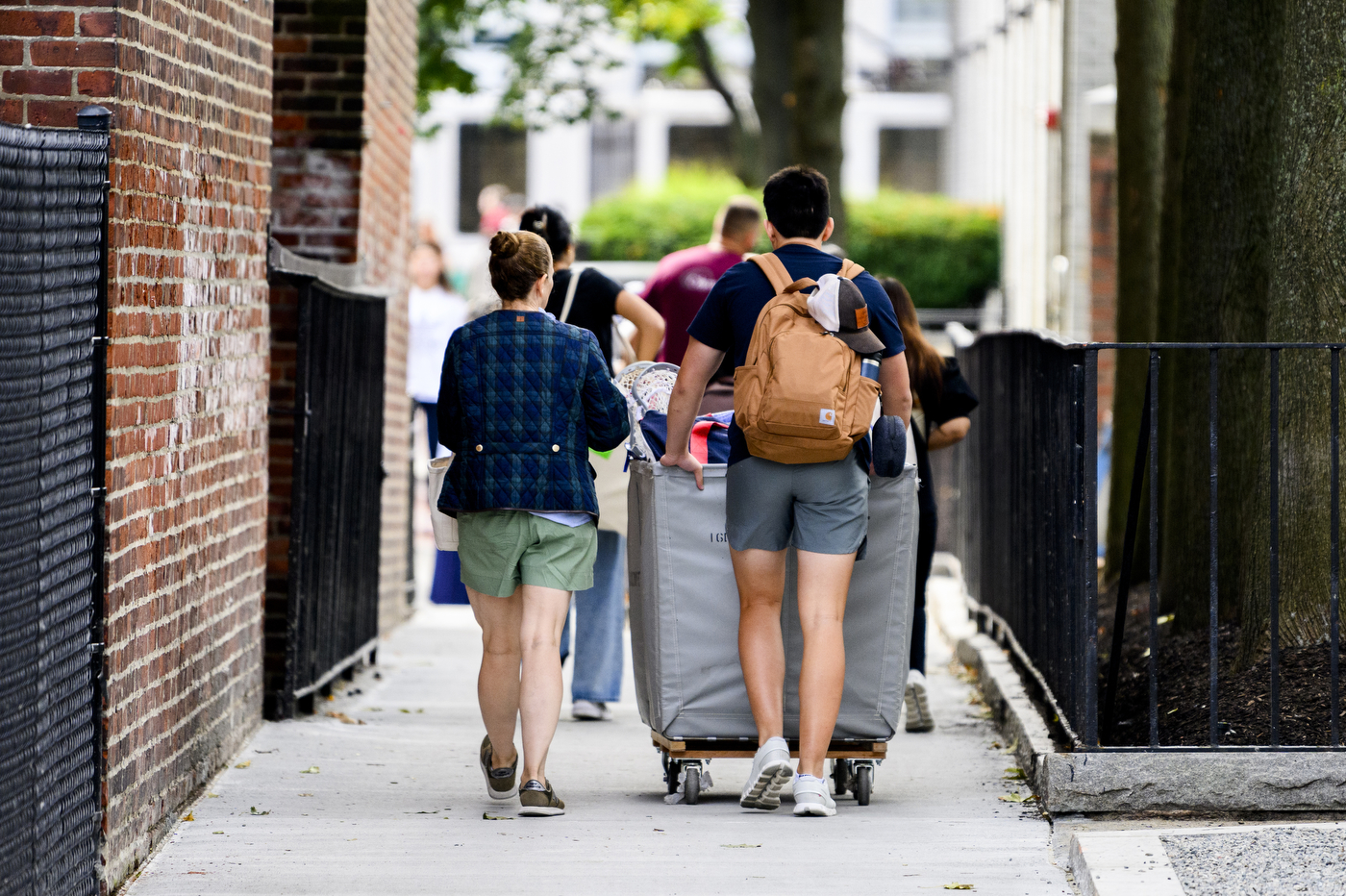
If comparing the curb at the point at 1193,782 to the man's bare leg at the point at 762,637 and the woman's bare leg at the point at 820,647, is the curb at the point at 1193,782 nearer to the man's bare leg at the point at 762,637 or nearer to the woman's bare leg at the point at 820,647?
the woman's bare leg at the point at 820,647

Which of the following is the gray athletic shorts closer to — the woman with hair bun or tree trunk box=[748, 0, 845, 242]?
the woman with hair bun

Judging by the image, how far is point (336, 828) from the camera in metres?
5.75

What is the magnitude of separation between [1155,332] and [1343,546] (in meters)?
2.92

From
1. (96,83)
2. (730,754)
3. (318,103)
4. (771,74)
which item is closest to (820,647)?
(730,754)

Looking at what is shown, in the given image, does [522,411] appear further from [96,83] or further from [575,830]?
[96,83]

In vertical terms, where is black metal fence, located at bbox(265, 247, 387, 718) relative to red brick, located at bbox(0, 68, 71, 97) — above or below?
below

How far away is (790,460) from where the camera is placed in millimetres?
5641

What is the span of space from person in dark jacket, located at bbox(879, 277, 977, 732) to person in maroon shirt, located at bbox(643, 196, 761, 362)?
1432mm

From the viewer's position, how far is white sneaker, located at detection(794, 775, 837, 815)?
579cm

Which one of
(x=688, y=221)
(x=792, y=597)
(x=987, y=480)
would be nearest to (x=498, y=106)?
(x=688, y=221)

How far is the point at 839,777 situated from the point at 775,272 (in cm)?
166

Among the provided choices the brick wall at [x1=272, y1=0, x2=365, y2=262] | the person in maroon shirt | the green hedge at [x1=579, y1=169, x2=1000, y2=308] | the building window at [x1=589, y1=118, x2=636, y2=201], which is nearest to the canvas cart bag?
the person in maroon shirt

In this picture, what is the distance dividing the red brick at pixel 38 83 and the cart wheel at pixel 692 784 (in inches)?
108

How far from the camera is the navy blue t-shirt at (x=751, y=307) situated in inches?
228
